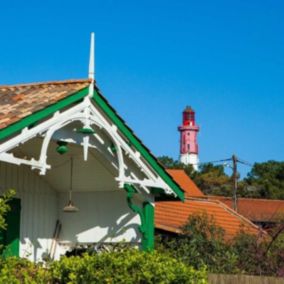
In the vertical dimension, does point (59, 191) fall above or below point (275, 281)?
above

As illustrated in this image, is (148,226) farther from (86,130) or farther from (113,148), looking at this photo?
(86,130)

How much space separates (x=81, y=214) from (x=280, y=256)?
5.22 m

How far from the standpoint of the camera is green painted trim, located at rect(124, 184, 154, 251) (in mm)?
13172

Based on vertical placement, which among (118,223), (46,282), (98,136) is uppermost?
(98,136)

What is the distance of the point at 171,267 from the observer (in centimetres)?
1010

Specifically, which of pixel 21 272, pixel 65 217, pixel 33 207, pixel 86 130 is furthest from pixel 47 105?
pixel 65 217

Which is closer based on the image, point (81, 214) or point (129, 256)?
point (129, 256)

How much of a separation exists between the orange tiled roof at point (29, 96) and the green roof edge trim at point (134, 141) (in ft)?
1.27

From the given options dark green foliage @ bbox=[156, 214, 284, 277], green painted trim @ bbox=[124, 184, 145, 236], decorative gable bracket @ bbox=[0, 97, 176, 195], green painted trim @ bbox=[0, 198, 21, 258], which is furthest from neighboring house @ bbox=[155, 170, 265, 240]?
green painted trim @ bbox=[0, 198, 21, 258]

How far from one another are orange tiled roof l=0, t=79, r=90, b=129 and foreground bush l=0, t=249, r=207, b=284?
6.37 ft

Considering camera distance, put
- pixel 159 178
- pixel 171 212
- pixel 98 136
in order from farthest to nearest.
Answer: pixel 171 212 < pixel 159 178 < pixel 98 136

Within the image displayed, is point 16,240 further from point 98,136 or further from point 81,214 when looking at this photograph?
point 98,136

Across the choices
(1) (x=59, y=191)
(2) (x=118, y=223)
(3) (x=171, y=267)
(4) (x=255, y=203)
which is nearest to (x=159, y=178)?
(2) (x=118, y=223)

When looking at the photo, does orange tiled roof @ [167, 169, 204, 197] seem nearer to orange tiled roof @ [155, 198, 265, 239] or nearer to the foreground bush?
orange tiled roof @ [155, 198, 265, 239]
